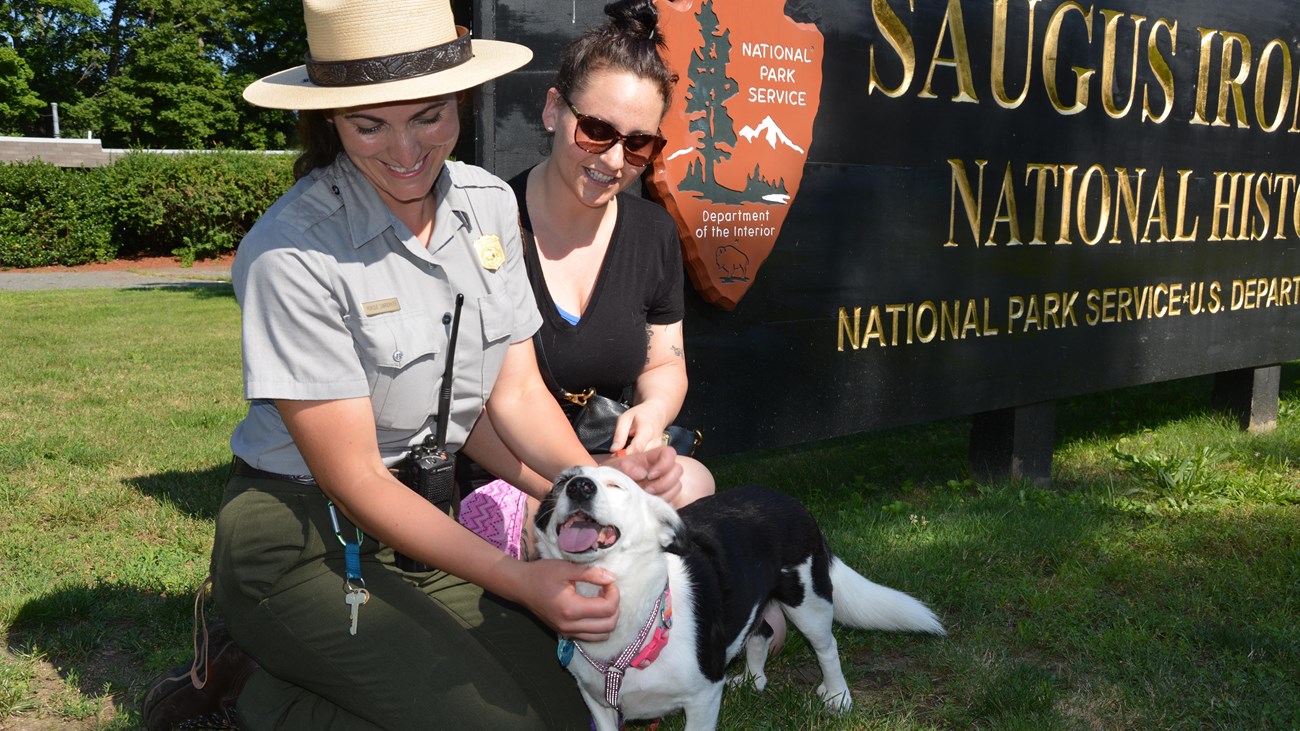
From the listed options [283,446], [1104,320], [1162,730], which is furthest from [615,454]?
[1104,320]

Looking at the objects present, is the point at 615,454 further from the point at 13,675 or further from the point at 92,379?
Answer: the point at 92,379

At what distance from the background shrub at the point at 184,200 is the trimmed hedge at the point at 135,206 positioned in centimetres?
2

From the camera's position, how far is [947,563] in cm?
448

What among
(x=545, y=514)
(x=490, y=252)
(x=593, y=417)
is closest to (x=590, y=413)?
(x=593, y=417)

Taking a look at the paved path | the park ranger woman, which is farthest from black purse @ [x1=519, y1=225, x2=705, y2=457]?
the paved path

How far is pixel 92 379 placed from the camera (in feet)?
27.0

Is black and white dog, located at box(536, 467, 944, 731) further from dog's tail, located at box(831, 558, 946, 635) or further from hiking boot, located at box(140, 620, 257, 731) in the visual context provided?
hiking boot, located at box(140, 620, 257, 731)

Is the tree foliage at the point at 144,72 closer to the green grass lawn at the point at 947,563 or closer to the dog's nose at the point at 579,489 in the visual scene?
the green grass lawn at the point at 947,563

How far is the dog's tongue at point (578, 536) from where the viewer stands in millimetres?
2471

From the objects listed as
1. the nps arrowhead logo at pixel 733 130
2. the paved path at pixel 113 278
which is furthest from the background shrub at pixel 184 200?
the nps arrowhead logo at pixel 733 130

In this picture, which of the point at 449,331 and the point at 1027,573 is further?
the point at 1027,573

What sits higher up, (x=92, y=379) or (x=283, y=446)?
(x=283, y=446)

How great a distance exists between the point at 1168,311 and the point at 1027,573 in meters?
2.47

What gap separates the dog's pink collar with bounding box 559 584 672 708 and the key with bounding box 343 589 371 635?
1.64ft
